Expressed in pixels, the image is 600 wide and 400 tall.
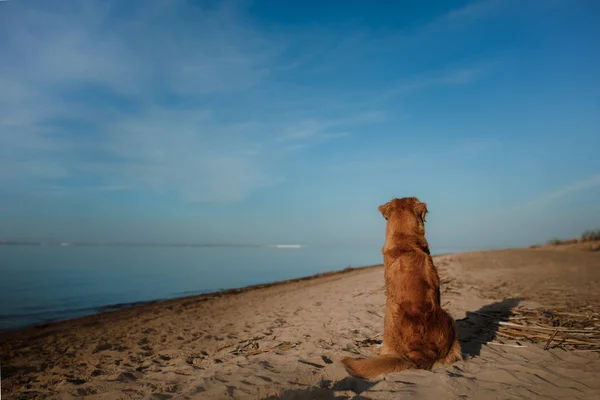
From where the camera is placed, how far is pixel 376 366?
11.8 feet

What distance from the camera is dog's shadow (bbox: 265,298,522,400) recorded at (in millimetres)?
3084

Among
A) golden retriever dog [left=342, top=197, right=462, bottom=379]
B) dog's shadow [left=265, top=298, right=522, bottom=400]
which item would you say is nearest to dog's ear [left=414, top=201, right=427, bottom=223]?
golden retriever dog [left=342, top=197, right=462, bottom=379]

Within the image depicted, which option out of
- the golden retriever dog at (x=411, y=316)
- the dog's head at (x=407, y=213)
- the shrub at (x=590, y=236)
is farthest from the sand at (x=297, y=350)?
the shrub at (x=590, y=236)

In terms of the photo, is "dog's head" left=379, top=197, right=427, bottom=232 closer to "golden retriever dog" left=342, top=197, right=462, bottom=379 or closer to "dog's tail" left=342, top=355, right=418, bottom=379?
"golden retriever dog" left=342, top=197, right=462, bottom=379

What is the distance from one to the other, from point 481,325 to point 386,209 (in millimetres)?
3252

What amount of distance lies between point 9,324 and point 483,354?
1207 cm

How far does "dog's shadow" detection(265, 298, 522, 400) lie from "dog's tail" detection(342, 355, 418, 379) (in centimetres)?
8

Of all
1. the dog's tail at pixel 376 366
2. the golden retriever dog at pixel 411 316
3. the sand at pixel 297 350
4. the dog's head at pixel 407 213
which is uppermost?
the dog's head at pixel 407 213

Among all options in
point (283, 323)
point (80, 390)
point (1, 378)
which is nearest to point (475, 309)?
point (283, 323)

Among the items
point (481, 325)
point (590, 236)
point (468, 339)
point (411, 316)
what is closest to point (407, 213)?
point (411, 316)

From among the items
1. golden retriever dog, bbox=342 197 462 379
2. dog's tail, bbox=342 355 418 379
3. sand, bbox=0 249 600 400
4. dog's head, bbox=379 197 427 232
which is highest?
dog's head, bbox=379 197 427 232

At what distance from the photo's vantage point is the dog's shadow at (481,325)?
188 inches

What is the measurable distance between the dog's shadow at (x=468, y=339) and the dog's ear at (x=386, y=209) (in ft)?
6.32

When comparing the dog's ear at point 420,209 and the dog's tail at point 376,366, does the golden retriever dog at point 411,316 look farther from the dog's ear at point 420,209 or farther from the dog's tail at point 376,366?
the dog's ear at point 420,209
